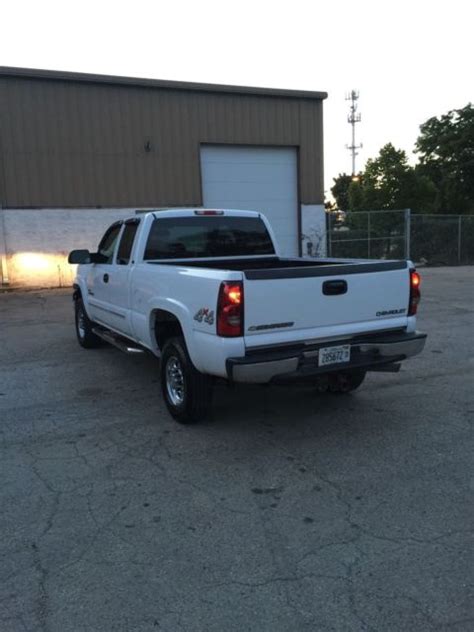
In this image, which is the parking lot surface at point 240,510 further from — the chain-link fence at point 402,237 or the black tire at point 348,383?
the chain-link fence at point 402,237

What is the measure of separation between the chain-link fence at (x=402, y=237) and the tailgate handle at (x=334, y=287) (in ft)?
56.3

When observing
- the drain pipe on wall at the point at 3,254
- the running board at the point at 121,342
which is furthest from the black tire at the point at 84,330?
the drain pipe on wall at the point at 3,254

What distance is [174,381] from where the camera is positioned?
5.11m

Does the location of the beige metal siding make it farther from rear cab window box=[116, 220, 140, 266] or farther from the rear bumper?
the rear bumper

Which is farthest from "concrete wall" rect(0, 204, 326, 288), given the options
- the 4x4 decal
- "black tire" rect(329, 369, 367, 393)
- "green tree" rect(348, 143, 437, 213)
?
"green tree" rect(348, 143, 437, 213)

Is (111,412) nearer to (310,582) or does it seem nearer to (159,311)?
(159,311)

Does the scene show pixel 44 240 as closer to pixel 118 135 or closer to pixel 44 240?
pixel 44 240

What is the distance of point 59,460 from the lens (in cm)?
427

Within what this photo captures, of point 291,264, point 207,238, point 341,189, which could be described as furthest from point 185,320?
point 341,189

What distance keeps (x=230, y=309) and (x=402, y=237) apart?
66.4 ft

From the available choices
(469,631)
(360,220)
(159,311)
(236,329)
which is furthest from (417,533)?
(360,220)

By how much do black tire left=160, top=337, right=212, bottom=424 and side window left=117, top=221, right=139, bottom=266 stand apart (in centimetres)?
151

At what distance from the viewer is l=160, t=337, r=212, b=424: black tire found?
4.73 meters

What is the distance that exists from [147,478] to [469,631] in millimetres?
2258
